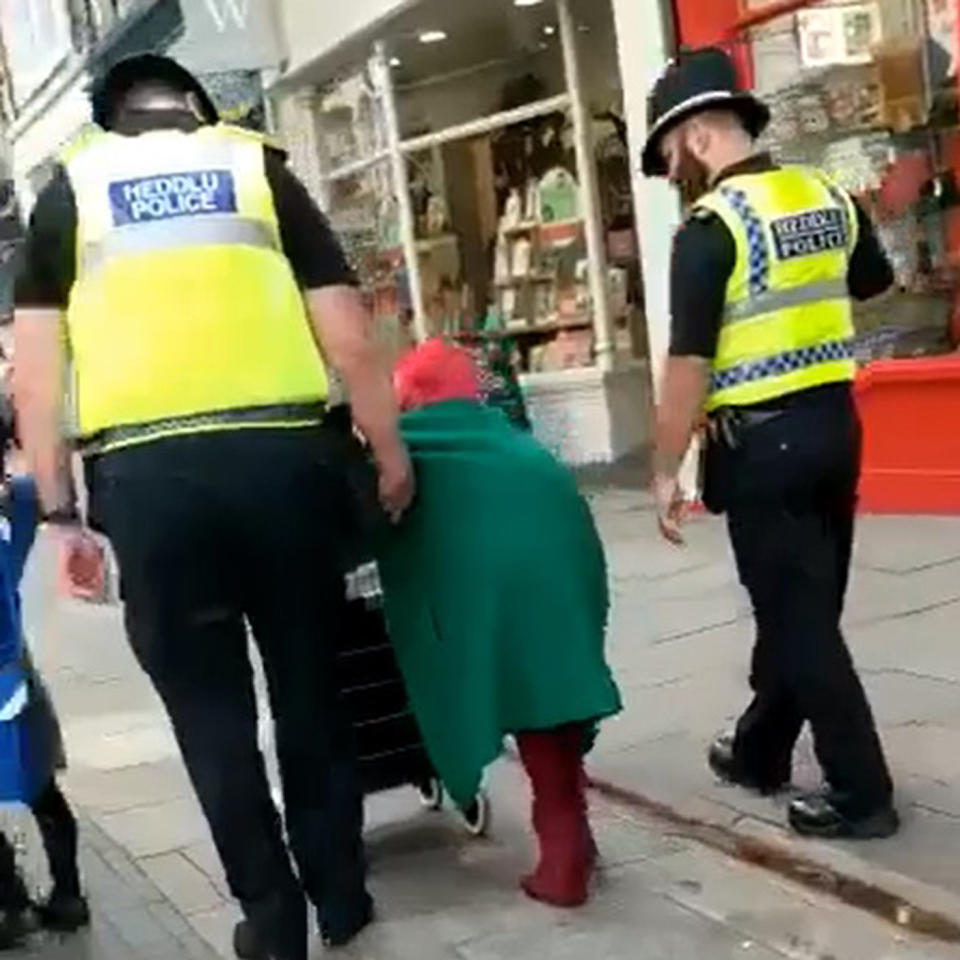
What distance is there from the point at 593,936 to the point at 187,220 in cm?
183

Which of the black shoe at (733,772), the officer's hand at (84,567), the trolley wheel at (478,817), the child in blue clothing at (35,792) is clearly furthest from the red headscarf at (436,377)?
the black shoe at (733,772)

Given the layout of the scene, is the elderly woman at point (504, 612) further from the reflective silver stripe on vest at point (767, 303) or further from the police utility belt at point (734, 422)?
the reflective silver stripe on vest at point (767, 303)

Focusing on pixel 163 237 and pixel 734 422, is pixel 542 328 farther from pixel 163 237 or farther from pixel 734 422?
pixel 163 237

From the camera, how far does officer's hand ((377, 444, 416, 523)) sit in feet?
13.6

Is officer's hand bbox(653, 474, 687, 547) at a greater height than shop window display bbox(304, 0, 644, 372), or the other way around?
shop window display bbox(304, 0, 644, 372)

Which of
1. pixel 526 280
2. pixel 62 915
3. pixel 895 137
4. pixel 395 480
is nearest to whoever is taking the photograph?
pixel 395 480

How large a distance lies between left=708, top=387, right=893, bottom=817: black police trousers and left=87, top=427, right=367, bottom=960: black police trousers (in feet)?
3.39

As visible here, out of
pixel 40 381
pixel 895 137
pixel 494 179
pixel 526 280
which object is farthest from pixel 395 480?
pixel 494 179

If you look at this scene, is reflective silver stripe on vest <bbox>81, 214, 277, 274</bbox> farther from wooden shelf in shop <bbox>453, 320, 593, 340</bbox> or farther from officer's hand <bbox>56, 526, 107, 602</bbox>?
wooden shelf in shop <bbox>453, 320, 593, 340</bbox>

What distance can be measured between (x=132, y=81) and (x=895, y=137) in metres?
6.08

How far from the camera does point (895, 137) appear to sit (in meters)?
9.42

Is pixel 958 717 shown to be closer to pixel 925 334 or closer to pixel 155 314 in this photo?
pixel 155 314

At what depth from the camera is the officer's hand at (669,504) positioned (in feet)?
15.2

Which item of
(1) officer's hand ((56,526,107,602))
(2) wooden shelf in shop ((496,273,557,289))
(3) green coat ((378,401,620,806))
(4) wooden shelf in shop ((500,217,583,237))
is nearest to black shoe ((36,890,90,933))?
(1) officer's hand ((56,526,107,602))
